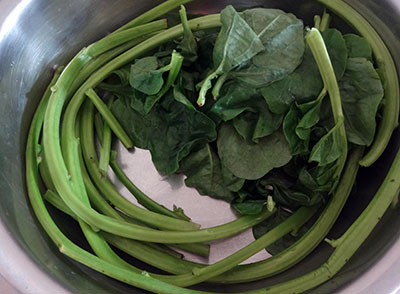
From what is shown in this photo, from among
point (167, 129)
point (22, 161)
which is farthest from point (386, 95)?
point (22, 161)

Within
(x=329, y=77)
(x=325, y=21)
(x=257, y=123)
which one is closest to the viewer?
(x=329, y=77)

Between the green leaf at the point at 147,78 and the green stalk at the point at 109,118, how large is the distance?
140mm

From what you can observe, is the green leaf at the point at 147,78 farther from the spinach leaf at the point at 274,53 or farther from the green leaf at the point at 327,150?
the green leaf at the point at 327,150

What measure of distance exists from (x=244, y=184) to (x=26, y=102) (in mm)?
591

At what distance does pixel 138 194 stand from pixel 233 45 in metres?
0.45

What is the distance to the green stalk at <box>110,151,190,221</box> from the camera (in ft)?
3.34

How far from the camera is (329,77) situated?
0.82 m

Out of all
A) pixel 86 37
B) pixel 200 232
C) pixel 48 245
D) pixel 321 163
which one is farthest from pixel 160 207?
pixel 86 37

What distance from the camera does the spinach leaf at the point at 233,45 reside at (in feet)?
2.81

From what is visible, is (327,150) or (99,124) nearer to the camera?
(327,150)

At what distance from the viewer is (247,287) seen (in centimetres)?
97

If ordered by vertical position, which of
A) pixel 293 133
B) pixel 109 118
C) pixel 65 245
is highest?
pixel 109 118

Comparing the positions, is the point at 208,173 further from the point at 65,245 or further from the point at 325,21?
the point at 325,21

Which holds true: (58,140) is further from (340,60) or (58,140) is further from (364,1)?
(364,1)
